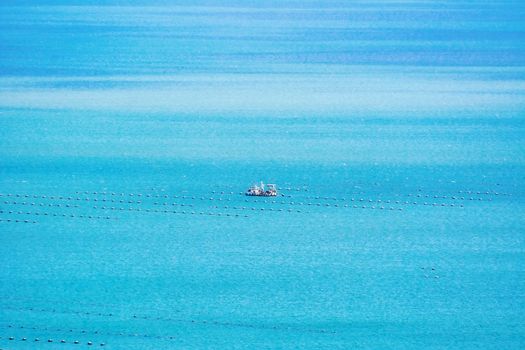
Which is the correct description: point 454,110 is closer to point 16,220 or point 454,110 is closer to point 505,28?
point 16,220

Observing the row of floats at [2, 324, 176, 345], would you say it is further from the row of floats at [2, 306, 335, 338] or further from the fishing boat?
the fishing boat

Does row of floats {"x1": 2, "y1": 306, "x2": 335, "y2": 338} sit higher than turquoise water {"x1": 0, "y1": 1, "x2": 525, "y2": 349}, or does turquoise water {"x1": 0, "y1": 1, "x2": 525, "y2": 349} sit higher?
turquoise water {"x1": 0, "y1": 1, "x2": 525, "y2": 349}

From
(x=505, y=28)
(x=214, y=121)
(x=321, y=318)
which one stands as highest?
(x=505, y=28)

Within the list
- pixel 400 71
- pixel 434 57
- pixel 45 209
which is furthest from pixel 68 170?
pixel 434 57

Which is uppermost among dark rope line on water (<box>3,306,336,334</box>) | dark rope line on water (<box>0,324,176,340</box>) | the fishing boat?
the fishing boat

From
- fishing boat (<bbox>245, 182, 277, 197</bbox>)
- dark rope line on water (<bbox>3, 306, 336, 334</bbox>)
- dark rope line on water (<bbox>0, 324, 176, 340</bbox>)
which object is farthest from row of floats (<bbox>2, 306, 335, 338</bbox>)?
fishing boat (<bbox>245, 182, 277, 197</bbox>)

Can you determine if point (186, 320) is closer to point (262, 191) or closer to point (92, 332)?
point (92, 332)
